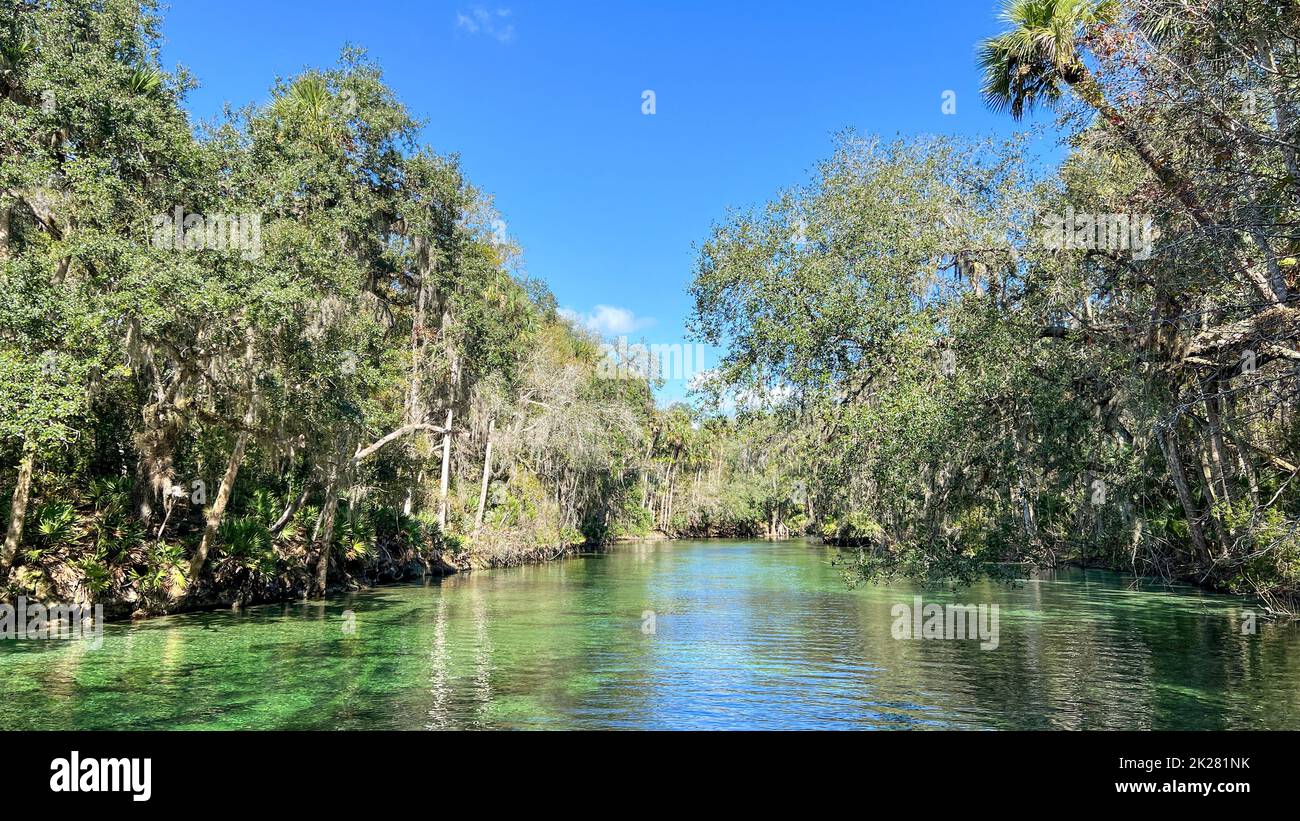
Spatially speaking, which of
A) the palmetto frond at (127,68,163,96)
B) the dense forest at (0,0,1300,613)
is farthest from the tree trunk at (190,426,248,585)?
the palmetto frond at (127,68,163,96)

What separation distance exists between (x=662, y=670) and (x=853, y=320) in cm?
639

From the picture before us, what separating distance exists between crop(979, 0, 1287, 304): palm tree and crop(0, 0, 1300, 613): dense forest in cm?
6

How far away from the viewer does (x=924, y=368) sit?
42.0ft

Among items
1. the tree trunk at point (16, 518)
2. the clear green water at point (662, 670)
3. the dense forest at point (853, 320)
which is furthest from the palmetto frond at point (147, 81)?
the clear green water at point (662, 670)

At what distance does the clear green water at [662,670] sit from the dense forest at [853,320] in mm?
1733

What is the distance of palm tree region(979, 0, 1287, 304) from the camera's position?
10461 millimetres

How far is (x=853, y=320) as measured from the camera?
42.3 feet

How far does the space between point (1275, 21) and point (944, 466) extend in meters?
6.84

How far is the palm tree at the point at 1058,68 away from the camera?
10.5 metres

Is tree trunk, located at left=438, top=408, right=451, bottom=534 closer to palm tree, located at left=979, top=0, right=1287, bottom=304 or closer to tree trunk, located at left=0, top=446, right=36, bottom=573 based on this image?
tree trunk, located at left=0, top=446, right=36, bottom=573

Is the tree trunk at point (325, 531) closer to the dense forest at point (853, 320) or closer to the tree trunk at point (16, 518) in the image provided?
the dense forest at point (853, 320)

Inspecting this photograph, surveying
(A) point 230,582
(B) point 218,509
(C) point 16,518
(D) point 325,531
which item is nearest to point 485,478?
(D) point 325,531

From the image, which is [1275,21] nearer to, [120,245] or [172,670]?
[120,245]
